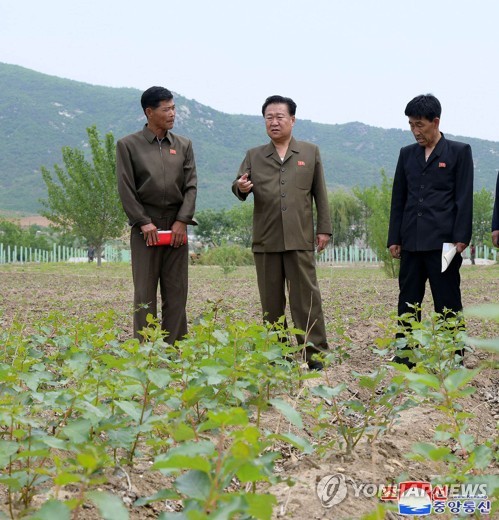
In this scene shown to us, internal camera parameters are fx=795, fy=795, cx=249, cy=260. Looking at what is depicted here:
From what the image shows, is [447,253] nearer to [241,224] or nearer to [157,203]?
[157,203]

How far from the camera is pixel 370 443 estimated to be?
2.95m

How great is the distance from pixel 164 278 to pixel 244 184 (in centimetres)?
83

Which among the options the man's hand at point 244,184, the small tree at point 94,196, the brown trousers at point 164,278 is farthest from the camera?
the small tree at point 94,196

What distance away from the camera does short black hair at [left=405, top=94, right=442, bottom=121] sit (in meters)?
4.56

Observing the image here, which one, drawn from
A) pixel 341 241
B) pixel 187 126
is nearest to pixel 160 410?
pixel 341 241

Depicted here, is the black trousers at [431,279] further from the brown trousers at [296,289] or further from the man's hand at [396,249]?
the brown trousers at [296,289]

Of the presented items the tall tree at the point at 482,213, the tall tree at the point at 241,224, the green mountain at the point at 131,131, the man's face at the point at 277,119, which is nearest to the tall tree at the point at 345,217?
the tall tree at the point at 241,224

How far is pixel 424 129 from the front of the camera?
465 centimetres

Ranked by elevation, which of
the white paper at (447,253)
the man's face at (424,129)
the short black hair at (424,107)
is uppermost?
the short black hair at (424,107)

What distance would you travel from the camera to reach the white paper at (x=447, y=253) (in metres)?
4.62

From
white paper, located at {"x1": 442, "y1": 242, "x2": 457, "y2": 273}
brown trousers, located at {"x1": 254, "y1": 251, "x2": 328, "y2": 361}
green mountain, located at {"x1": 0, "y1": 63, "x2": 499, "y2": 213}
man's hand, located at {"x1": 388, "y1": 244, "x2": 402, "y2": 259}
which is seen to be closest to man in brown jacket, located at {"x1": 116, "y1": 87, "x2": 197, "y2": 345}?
brown trousers, located at {"x1": 254, "y1": 251, "x2": 328, "y2": 361}

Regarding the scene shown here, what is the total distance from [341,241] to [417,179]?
176 ft

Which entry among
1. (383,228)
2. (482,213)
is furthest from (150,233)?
(482,213)

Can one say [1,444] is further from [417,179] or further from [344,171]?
[344,171]
